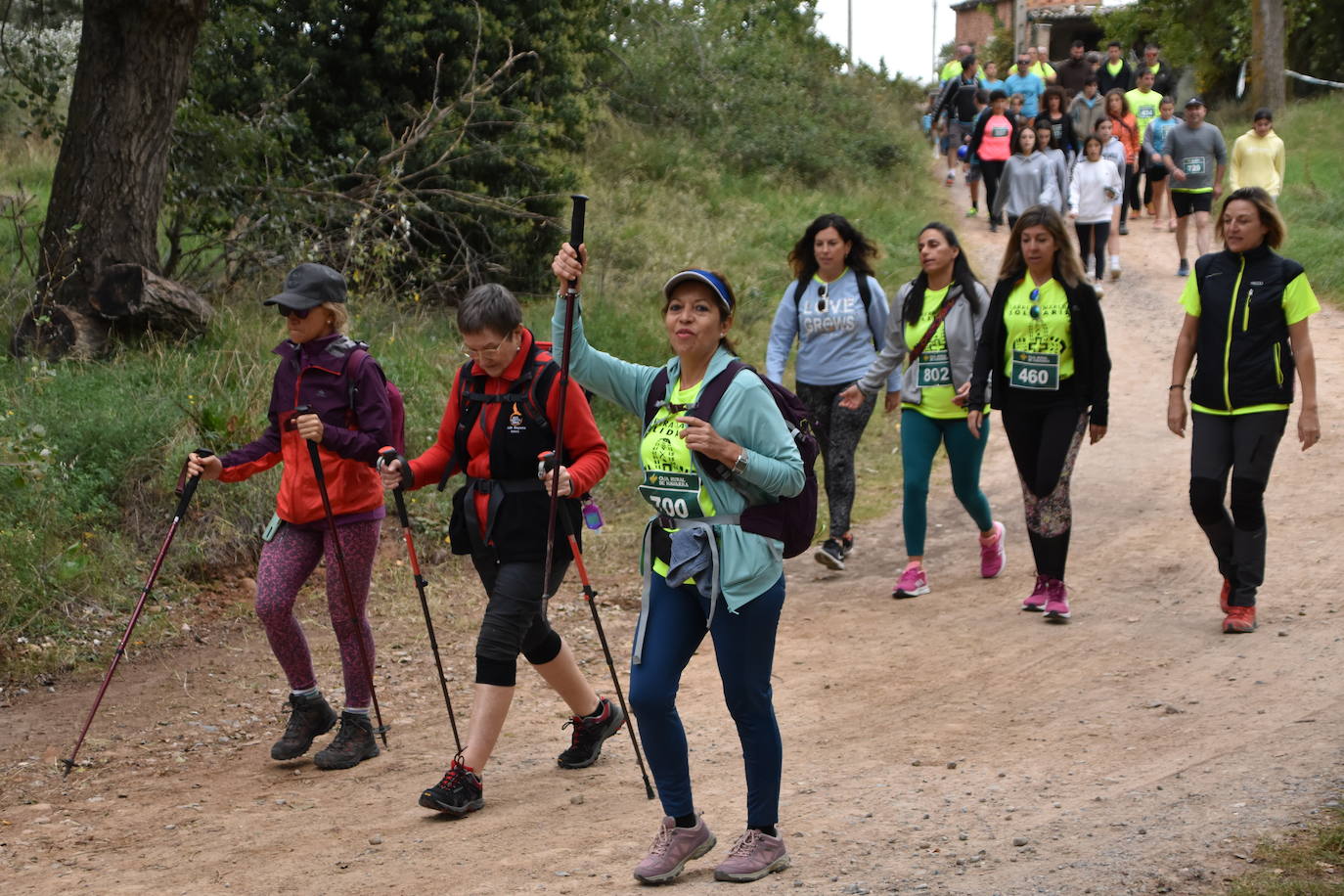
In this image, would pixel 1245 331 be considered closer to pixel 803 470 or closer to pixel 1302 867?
pixel 1302 867

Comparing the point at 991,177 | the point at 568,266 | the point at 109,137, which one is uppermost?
the point at 991,177

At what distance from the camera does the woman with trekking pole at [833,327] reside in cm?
846

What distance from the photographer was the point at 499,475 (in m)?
5.18

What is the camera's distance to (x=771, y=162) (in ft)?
75.8

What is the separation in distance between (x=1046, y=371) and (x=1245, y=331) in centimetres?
95

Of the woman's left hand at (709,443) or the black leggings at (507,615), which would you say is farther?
the black leggings at (507,615)

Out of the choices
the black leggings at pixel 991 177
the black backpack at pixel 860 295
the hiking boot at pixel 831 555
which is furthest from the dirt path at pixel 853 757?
the black leggings at pixel 991 177

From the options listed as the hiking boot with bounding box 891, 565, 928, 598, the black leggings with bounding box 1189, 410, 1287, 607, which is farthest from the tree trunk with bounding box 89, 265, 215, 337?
the black leggings with bounding box 1189, 410, 1287, 607

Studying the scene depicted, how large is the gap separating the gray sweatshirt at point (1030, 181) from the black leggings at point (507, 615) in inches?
470

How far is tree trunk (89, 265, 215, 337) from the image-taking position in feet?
32.3

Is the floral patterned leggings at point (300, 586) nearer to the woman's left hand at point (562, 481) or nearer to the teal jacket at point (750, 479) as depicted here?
the woman's left hand at point (562, 481)

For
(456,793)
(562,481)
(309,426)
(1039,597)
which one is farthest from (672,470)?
(1039,597)

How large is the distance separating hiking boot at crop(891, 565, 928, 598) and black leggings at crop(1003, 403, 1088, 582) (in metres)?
0.85

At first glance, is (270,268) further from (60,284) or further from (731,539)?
(731,539)
